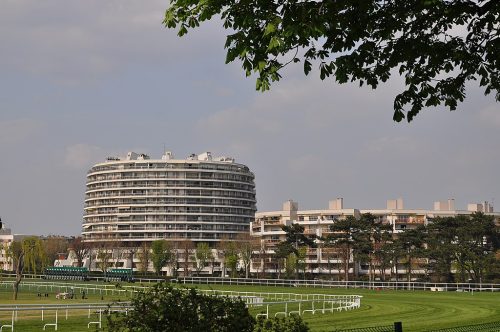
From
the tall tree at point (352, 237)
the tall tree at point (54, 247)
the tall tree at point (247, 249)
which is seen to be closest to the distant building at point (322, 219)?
the tall tree at point (247, 249)

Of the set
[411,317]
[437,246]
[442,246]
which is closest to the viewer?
[411,317]

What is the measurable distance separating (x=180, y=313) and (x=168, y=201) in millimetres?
177611

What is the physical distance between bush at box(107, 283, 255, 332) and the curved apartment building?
170386 mm

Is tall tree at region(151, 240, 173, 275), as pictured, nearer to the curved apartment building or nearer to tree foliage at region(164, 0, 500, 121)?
the curved apartment building

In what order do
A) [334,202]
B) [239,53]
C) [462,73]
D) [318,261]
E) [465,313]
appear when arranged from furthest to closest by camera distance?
[334,202] < [318,261] < [465,313] < [462,73] < [239,53]

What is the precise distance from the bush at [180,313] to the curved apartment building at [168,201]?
17039 cm

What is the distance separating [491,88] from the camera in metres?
14.7

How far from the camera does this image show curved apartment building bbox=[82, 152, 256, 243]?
610ft

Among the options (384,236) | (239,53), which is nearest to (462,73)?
(239,53)

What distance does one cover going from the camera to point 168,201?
187 metres

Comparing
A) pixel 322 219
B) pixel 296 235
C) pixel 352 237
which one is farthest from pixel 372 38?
pixel 322 219

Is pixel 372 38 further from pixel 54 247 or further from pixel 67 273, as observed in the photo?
pixel 54 247

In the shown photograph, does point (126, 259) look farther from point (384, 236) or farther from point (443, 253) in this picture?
point (443, 253)

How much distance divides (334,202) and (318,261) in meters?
26.3
